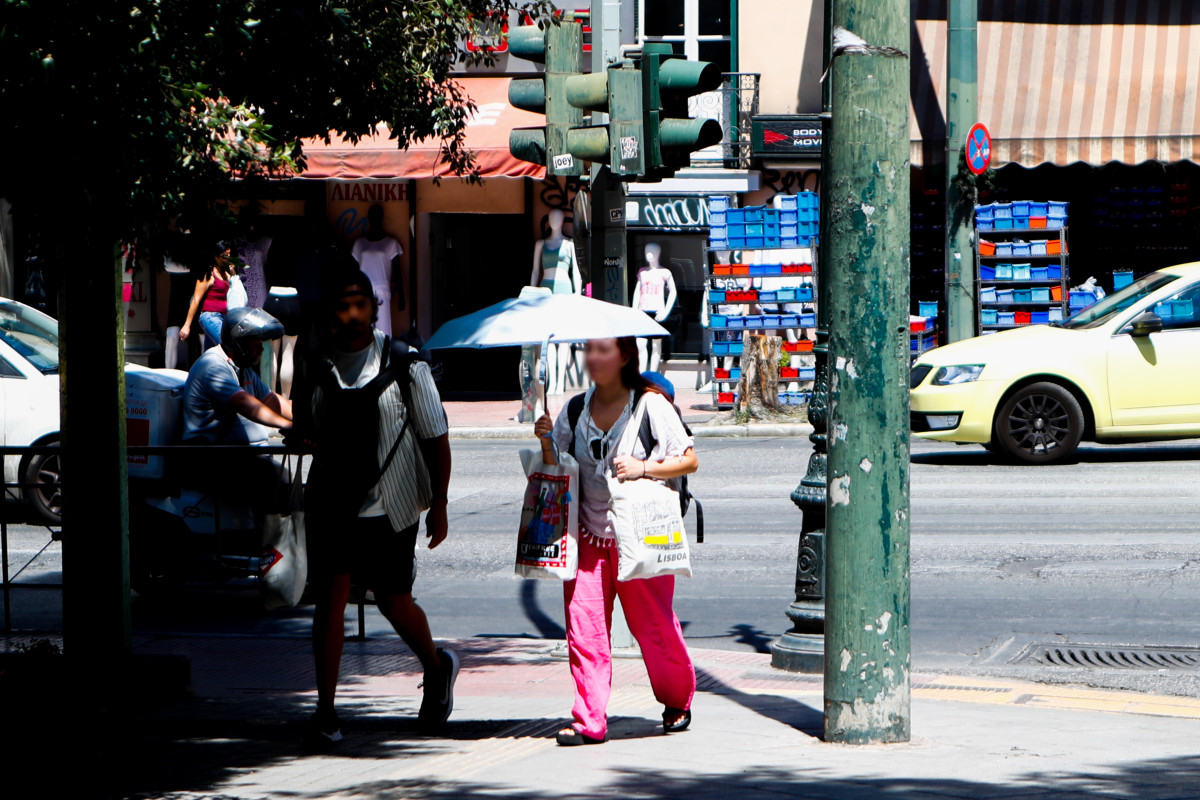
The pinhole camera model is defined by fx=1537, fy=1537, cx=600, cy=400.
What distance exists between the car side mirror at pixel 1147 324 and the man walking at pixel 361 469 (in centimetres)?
927

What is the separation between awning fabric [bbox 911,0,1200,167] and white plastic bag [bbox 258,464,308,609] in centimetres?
1575

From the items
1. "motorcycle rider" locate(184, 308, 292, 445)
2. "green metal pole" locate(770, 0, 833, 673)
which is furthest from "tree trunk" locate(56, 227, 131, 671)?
"green metal pole" locate(770, 0, 833, 673)

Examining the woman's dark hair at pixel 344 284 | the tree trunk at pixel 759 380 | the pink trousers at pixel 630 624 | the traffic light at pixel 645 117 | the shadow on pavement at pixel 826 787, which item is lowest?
the shadow on pavement at pixel 826 787

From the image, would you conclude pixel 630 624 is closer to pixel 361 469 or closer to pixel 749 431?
pixel 361 469

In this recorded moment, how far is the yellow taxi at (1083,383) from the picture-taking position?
532 inches

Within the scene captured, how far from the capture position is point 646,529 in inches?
226

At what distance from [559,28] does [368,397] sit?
283 cm

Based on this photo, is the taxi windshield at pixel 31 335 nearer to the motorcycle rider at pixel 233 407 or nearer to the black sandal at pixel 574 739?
the motorcycle rider at pixel 233 407

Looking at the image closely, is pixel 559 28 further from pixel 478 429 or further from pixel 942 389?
pixel 478 429

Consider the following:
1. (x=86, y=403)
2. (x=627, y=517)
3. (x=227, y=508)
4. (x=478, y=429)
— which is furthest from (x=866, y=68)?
(x=478, y=429)

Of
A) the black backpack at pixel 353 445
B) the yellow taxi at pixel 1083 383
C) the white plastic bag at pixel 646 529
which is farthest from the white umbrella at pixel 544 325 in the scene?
the yellow taxi at pixel 1083 383

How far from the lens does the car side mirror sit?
13.5 m

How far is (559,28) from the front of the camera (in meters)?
7.81

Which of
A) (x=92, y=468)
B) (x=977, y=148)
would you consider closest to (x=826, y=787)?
(x=92, y=468)
